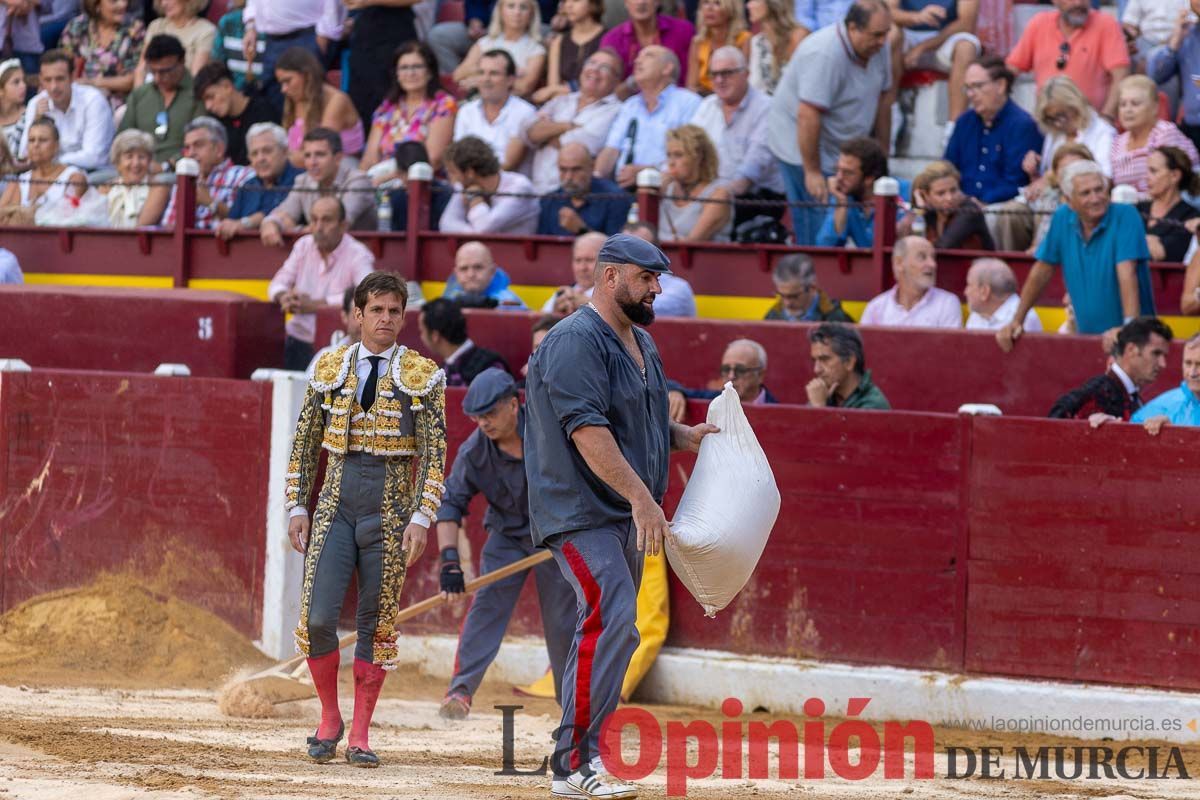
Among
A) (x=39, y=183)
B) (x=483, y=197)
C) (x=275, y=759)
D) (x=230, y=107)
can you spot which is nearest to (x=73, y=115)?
(x=39, y=183)

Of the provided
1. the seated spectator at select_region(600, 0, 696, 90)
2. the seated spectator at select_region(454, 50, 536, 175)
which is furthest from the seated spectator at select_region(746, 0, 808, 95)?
the seated spectator at select_region(454, 50, 536, 175)

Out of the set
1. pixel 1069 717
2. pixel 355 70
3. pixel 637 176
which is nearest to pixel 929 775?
pixel 1069 717

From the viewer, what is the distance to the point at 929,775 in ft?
22.5

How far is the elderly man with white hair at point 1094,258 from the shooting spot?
8.83m

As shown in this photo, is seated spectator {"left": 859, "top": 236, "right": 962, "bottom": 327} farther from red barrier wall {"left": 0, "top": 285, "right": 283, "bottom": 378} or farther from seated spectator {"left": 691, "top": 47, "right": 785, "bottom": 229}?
red barrier wall {"left": 0, "top": 285, "right": 283, "bottom": 378}

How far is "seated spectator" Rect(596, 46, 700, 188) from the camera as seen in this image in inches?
443

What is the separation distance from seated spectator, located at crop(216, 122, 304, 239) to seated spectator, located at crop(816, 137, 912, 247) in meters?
3.34

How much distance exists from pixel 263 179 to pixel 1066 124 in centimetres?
478

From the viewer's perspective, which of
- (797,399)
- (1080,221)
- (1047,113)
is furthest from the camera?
(1047,113)

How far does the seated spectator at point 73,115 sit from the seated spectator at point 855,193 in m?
5.53

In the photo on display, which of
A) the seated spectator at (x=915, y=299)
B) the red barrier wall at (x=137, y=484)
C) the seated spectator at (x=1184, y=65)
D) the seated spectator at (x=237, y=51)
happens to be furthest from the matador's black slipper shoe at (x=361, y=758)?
the seated spectator at (x=237, y=51)

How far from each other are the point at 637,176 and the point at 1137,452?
3643mm

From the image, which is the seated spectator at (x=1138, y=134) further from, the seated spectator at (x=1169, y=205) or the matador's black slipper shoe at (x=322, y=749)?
the matador's black slipper shoe at (x=322, y=749)

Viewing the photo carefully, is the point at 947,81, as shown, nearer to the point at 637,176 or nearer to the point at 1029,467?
Answer: the point at 637,176
